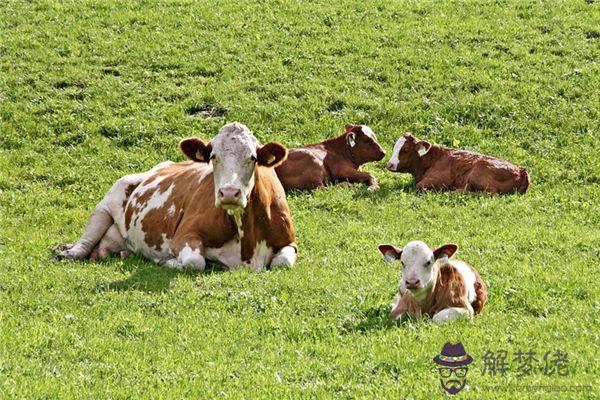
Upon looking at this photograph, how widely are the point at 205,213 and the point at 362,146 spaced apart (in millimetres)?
7441

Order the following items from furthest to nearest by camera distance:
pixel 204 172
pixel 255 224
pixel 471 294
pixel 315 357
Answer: pixel 204 172
pixel 255 224
pixel 471 294
pixel 315 357

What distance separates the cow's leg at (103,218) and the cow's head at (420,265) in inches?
268

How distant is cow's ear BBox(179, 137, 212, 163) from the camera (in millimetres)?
14790

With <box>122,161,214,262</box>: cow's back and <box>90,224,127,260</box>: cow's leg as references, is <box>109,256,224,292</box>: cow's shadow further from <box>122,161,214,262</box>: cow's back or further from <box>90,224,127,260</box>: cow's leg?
<box>90,224,127,260</box>: cow's leg

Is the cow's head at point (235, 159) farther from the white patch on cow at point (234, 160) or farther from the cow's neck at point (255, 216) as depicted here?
the cow's neck at point (255, 216)

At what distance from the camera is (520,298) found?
12188mm

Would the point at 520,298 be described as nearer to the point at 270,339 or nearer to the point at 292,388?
the point at 270,339

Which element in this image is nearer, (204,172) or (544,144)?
(204,172)

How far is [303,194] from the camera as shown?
2033 cm

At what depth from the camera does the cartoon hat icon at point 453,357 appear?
9.59m

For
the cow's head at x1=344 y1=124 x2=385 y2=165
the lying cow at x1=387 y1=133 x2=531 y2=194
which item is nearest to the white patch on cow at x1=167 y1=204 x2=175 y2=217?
the lying cow at x1=387 y1=133 x2=531 y2=194

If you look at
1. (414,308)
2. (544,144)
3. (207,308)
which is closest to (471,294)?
(414,308)

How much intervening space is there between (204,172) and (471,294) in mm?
5965

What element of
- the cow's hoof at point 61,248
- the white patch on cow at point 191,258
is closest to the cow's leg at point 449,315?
the white patch on cow at point 191,258
